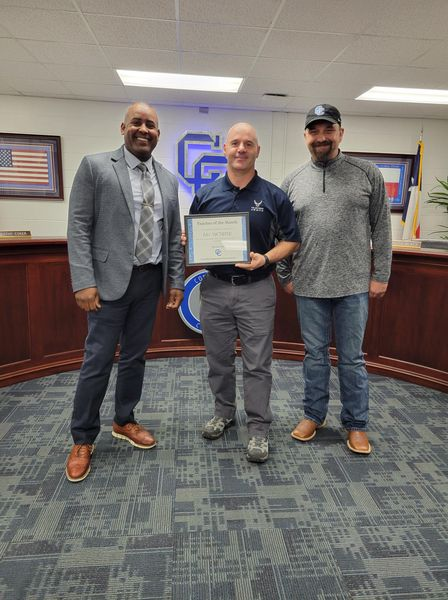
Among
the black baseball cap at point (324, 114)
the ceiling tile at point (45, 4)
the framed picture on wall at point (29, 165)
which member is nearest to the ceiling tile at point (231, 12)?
the ceiling tile at point (45, 4)

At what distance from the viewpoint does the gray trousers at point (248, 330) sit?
67.3 inches

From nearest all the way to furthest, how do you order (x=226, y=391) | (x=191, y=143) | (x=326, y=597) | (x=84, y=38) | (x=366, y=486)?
1. (x=326, y=597)
2. (x=366, y=486)
3. (x=226, y=391)
4. (x=84, y=38)
5. (x=191, y=143)

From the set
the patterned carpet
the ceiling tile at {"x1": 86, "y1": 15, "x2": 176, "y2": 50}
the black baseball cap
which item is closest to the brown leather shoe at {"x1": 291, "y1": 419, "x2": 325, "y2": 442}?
the patterned carpet

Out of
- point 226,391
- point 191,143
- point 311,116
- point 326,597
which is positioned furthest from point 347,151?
point 326,597

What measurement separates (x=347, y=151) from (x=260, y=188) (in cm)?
407

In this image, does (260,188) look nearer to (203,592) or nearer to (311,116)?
(311,116)

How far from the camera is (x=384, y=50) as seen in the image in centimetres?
310

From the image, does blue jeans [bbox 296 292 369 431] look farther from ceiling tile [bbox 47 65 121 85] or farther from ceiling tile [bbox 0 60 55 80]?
ceiling tile [bbox 0 60 55 80]

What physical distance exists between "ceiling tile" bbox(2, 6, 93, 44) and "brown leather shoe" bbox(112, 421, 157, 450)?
2.70m

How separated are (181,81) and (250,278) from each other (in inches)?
128

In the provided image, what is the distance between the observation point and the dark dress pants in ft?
5.23

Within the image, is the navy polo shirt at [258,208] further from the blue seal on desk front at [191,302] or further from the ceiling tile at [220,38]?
the ceiling tile at [220,38]

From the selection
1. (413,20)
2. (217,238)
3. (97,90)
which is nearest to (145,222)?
(217,238)

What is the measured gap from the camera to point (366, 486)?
160 cm
